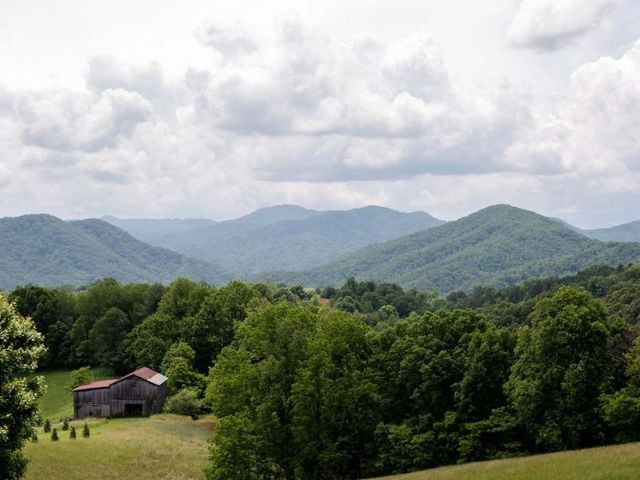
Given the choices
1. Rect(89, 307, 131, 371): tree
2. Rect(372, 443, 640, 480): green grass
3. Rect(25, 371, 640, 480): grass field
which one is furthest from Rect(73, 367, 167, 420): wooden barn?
Rect(372, 443, 640, 480): green grass

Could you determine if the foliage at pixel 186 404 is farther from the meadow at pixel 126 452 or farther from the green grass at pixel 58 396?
the green grass at pixel 58 396

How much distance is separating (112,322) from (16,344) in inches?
2930

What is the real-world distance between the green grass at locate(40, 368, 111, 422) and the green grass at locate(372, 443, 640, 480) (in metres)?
57.9

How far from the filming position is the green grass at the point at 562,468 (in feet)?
91.1

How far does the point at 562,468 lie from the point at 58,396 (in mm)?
80956

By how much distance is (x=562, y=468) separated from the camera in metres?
30.4

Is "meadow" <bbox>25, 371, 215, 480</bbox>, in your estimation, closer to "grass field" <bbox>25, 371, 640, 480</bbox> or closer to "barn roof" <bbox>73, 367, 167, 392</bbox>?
"grass field" <bbox>25, 371, 640, 480</bbox>

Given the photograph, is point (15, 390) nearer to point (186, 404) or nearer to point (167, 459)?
point (167, 459)

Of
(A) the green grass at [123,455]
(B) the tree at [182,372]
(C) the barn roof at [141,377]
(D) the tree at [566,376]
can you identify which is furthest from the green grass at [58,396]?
(D) the tree at [566,376]

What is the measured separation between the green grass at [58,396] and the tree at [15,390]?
48.4 meters

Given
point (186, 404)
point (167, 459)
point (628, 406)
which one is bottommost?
point (167, 459)

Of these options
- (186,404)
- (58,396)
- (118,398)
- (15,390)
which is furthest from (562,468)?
(58,396)

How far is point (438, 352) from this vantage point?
4788 cm

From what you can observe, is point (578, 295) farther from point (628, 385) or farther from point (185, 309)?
point (185, 309)
